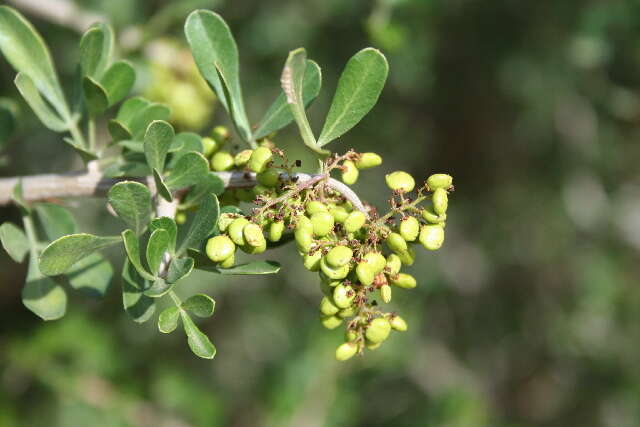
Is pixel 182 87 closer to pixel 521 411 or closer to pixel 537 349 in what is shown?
pixel 537 349

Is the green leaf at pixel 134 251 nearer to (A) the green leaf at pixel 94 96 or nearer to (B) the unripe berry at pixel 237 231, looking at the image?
(B) the unripe berry at pixel 237 231

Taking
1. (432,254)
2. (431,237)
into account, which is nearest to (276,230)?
(431,237)

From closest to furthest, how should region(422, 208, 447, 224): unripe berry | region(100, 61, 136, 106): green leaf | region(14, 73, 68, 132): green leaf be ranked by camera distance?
region(422, 208, 447, 224): unripe berry
region(14, 73, 68, 132): green leaf
region(100, 61, 136, 106): green leaf

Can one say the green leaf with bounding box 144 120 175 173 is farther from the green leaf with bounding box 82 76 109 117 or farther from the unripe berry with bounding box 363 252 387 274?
the unripe berry with bounding box 363 252 387 274

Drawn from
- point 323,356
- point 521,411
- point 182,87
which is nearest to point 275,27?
point 182,87

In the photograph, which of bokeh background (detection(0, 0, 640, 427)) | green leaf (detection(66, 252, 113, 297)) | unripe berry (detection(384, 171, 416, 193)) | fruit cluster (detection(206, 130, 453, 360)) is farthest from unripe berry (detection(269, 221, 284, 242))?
bokeh background (detection(0, 0, 640, 427))

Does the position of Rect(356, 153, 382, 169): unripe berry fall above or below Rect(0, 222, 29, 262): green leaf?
above
